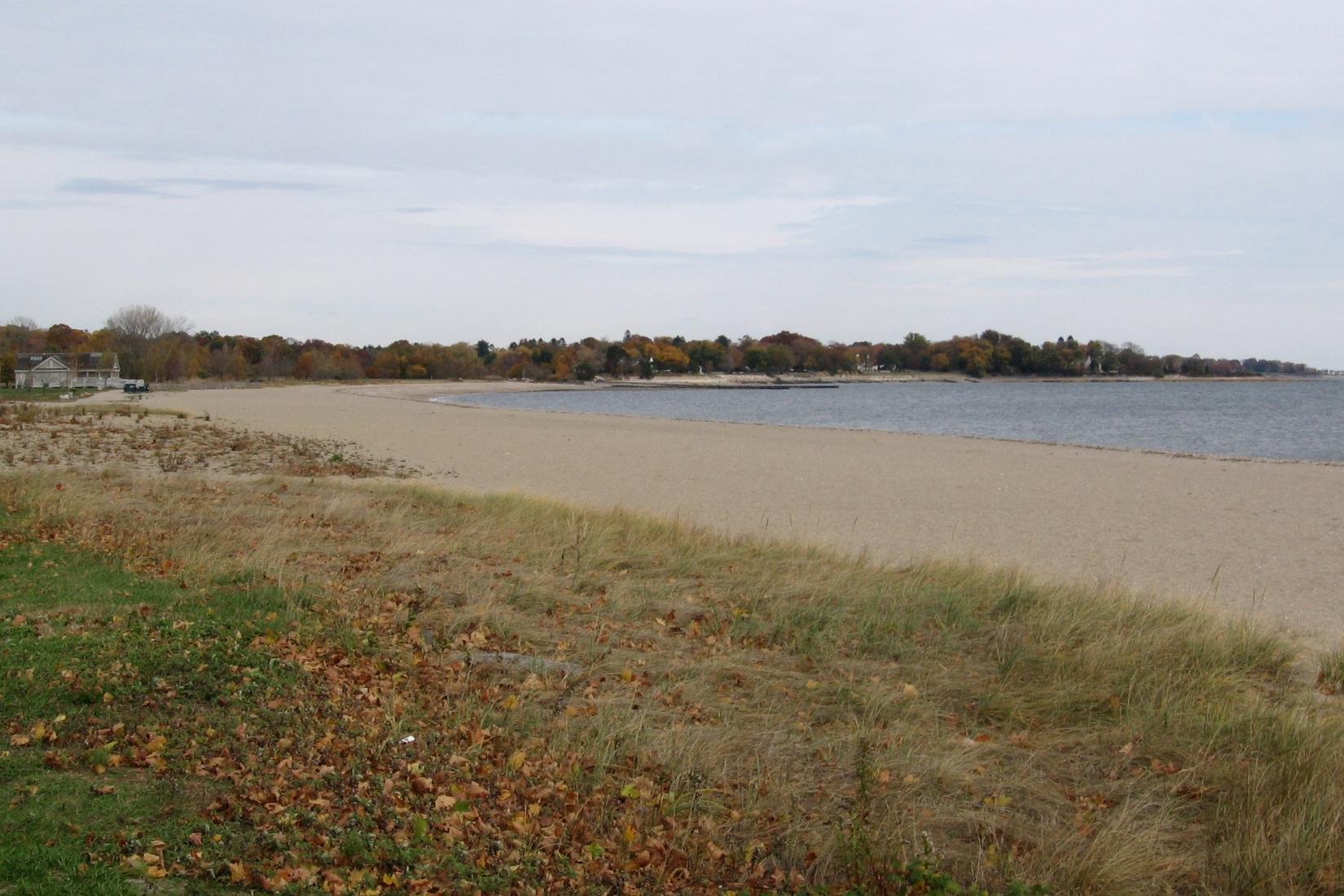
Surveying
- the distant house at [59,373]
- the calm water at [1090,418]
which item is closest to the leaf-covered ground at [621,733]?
the calm water at [1090,418]

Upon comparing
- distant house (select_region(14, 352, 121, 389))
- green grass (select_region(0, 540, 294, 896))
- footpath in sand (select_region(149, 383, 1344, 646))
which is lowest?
footpath in sand (select_region(149, 383, 1344, 646))

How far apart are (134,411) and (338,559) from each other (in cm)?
2696

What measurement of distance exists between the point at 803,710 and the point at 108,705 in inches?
147

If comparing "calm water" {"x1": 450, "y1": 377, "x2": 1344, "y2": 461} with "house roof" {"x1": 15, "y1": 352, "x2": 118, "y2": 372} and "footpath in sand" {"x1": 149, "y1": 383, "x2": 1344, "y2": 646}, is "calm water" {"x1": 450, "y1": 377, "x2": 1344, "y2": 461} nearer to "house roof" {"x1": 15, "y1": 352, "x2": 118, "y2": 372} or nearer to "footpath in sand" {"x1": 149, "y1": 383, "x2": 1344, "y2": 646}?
"footpath in sand" {"x1": 149, "y1": 383, "x2": 1344, "y2": 646}

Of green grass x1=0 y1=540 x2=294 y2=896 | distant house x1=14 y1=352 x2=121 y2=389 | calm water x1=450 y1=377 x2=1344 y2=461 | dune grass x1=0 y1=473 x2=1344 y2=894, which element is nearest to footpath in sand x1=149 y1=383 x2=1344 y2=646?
dune grass x1=0 y1=473 x2=1344 y2=894

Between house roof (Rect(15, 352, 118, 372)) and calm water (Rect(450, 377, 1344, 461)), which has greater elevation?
house roof (Rect(15, 352, 118, 372))

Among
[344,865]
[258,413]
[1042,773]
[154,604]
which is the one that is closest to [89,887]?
[344,865]

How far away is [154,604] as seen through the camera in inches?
280

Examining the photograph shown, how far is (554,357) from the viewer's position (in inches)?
6265

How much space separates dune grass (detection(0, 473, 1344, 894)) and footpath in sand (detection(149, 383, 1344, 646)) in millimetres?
2501

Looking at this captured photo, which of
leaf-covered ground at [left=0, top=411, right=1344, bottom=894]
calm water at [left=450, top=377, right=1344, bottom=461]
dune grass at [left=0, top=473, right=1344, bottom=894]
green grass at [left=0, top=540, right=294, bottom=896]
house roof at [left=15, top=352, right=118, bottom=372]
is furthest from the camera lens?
house roof at [left=15, top=352, right=118, bottom=372]

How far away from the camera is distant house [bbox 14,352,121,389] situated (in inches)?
2847

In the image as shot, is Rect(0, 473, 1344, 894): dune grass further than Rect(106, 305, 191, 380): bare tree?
No

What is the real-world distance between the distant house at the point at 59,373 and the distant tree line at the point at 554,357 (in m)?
10.8
